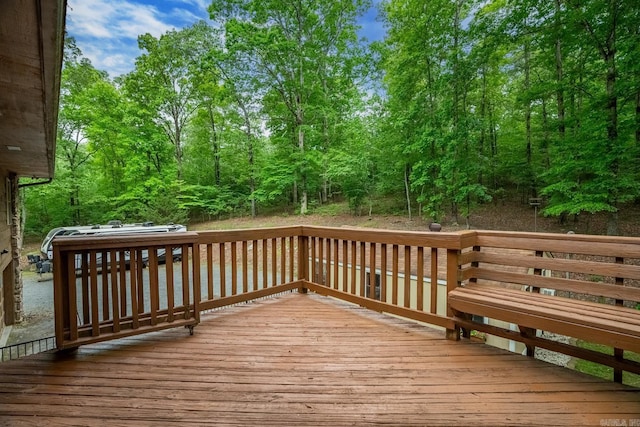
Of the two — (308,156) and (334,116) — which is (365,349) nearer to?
(308,156)

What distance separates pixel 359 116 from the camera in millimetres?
13148

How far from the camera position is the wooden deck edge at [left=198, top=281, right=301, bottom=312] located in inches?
112

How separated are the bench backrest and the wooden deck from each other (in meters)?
0.54

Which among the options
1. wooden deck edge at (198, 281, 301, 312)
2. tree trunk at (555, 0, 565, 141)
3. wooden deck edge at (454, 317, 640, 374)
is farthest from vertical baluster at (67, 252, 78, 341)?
tree trunk at (555, 0, 565, 141)

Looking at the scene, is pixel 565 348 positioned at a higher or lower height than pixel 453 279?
lower

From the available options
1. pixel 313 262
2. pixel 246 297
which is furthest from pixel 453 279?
pixel 246 297

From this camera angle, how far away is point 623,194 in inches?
256

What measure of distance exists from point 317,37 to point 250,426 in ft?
48.8

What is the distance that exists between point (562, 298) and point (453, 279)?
0.73 m

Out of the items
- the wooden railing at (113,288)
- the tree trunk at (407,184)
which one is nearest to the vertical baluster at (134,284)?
the wooden railing at (113,288)

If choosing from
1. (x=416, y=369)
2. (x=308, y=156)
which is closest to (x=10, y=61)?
(x=416, y=369)

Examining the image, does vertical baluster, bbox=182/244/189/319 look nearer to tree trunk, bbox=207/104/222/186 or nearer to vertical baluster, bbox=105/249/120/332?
vertical baluster, bbox=105/249/120/332

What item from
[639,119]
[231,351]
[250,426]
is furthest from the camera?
[639,119]

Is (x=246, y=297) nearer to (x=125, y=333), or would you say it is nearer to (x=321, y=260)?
(x=321, y=260)
